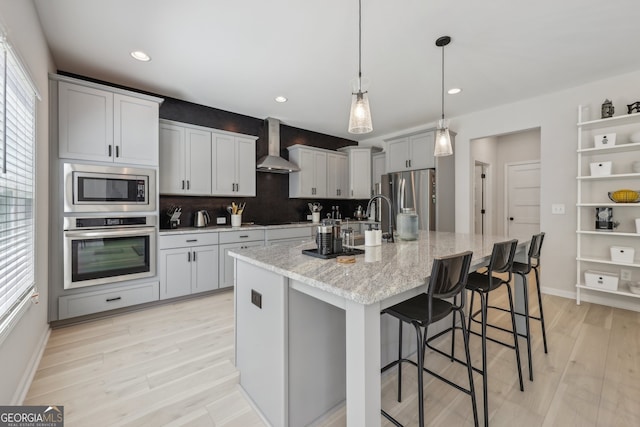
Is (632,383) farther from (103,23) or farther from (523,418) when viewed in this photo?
(103,23)

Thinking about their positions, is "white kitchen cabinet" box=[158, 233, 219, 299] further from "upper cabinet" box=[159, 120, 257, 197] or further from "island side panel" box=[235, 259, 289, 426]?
"island side panel" box=[235, 259, 289, 426]

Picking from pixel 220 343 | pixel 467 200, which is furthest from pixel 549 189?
pixel 220 343

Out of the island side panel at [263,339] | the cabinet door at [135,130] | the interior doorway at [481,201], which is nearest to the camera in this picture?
the island side panel at [263,339]

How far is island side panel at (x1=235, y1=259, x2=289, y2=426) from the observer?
134cm

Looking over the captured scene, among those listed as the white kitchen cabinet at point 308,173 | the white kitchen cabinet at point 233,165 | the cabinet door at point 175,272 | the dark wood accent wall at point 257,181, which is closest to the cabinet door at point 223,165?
the white kitchen cabinet at point 233,165

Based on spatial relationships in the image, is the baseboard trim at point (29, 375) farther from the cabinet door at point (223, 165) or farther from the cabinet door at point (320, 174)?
the cabinet door at point (320, 174)

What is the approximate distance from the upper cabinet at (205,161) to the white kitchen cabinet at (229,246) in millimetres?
637

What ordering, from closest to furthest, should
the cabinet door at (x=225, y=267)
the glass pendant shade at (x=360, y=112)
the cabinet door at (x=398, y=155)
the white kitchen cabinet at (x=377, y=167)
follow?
the glass pendant shade at (x=360, y=112)
the cabinet door at (x=225, y=267)
the cabinet door at (x=398, y=155)
the white kitchen cabinet at (x=377, y=167)

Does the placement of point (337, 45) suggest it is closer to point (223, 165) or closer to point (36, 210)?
point (223, 165)

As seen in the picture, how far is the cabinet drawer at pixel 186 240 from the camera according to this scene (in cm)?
313

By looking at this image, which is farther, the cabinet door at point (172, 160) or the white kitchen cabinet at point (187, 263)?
the cabinet door at point (172, 160)

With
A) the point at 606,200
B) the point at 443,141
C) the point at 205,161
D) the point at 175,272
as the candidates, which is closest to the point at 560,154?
the point at 606,200

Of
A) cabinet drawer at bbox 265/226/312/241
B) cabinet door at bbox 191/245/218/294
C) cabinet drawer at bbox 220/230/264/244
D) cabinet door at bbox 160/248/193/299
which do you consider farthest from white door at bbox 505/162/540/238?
cabinet door at bbox 160/248/193/299

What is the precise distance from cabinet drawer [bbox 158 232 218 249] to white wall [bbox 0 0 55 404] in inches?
38.1
